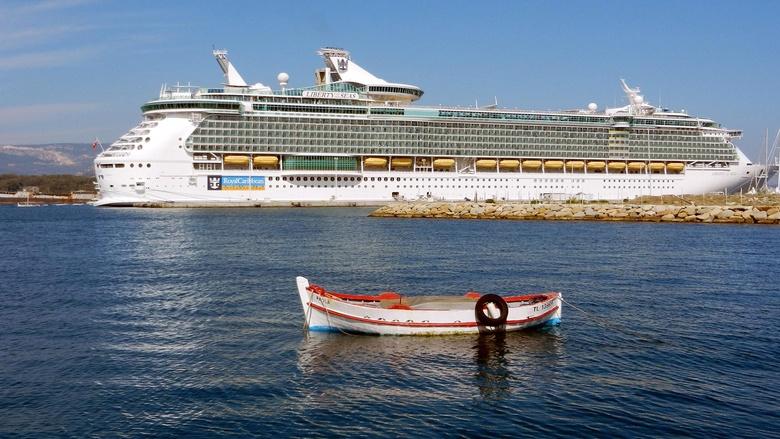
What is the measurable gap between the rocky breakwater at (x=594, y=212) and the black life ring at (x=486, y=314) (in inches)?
2080

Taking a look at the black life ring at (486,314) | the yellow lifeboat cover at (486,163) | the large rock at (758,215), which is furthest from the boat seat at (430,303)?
the yellow lifeboat cover at (486,163)

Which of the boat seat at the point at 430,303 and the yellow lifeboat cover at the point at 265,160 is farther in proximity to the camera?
the yellow lifeboat cover at the point at 265,160

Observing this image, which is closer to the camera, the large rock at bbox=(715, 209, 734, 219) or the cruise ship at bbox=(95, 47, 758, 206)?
the large rock at bbox=(715, 209, 734, 219)

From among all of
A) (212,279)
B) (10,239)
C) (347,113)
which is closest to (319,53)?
(347,113)

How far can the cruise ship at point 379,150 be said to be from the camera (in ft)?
283

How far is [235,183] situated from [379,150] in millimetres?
19707

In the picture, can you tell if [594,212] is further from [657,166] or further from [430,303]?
[430,303]

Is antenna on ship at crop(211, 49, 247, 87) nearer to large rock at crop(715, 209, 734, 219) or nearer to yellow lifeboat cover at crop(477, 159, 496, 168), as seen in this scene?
yellow lifeboat cover at crop(477, 159, 496, 168)

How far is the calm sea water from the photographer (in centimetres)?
1552

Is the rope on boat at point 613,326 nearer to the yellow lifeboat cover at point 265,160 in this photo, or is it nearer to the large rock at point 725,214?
the large rock at point 725,214

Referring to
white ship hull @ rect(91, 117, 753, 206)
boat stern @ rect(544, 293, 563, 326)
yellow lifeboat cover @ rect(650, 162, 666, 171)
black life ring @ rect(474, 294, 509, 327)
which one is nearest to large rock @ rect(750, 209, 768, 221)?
white ship hull @ rect(91, 117, 753, 206)

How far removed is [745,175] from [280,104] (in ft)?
232

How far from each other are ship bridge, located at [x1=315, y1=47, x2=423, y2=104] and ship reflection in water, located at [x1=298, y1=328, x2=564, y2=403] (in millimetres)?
80623

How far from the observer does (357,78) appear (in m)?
101
